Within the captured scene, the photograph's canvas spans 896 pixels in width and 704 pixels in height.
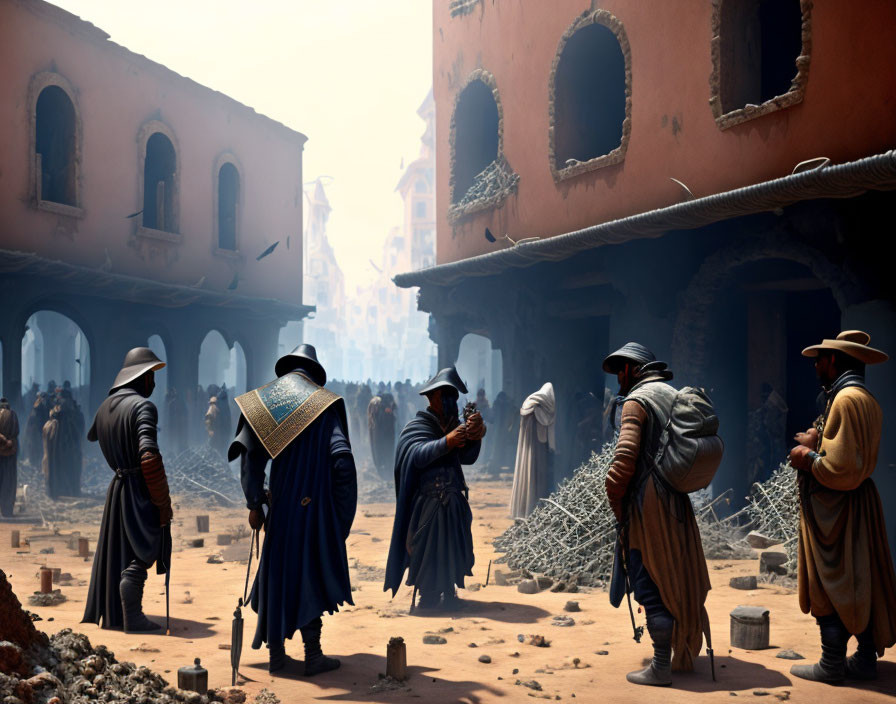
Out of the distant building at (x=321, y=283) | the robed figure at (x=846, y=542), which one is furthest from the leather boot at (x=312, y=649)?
the distant building at (x=321, y=283)

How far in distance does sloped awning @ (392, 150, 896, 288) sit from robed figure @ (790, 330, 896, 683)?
3.47 m

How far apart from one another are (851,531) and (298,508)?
3143 mm

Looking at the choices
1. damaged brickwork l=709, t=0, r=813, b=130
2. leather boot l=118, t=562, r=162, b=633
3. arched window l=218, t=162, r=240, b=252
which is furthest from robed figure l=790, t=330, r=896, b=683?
arched window l=218, t=162, r=240, b=252

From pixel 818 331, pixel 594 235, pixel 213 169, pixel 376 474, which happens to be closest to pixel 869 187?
pixel 594 235

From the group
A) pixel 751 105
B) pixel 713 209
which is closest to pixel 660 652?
pixel 713 209

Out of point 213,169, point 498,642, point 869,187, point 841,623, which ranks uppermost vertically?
point 213,169

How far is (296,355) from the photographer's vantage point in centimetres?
585

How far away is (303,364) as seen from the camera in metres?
5.84

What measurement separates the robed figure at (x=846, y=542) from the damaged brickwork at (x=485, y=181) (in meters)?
9.80

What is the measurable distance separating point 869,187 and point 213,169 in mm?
17299

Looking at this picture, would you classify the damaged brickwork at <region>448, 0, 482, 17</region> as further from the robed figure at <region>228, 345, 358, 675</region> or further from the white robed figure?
the robed figure at <region>228, 345, 358, 675</region>

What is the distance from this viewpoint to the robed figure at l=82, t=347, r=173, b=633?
20.8 feet

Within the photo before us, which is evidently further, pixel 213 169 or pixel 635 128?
pixel 213 169

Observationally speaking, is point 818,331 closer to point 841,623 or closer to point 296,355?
point 841,623
